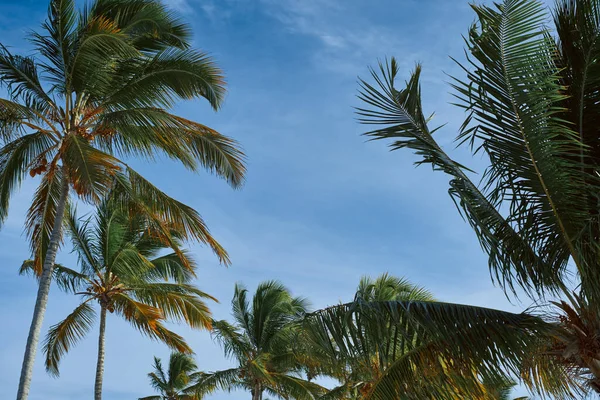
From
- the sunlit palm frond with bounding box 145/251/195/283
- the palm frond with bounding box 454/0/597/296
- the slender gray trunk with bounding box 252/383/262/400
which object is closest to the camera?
the palm frond with bounding box 454/0/597/296

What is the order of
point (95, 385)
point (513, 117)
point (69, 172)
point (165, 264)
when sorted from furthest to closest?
1. point (165, 264)
2. point (95, 385)
3. point (69, 172)
4. point (513, 117)

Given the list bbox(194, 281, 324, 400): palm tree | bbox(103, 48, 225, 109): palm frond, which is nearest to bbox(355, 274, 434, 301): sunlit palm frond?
bbox(194, 281, 324, 400): palm tree

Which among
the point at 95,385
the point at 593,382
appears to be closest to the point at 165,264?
the point at 95,385

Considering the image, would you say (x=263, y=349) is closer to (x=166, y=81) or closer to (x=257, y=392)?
(x=257, y=392)

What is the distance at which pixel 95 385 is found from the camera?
17.2 meters

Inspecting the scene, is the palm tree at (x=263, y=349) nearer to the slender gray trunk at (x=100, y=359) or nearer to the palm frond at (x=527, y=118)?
the slender gray trunk at (x=100, y=359)

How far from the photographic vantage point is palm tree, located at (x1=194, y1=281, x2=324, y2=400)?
20953mm

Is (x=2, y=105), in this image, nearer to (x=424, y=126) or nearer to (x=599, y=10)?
(x=424, y=126)

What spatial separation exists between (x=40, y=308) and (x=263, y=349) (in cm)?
1345

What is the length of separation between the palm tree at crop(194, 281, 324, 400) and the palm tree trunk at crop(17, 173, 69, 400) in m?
9.46

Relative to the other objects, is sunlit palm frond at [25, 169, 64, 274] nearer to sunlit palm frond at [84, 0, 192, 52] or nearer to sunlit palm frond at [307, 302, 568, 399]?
sunlit palm frond at [84, 0, 192, 52]

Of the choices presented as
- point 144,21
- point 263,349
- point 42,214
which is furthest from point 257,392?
point 144,21

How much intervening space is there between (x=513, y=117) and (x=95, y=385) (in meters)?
14.2

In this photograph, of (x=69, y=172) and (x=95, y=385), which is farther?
(x=95, y=385)
